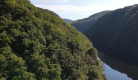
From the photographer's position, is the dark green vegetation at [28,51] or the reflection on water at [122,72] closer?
the dark green vegetation at [28,51]

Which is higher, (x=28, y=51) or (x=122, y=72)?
(x=28, y=51)

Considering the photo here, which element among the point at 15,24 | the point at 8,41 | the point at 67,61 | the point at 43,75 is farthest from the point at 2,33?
the point at 67,61

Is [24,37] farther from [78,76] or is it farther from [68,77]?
[78,76]

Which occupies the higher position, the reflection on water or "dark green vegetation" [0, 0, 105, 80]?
"dark green vegetation" [0, 0, 105, 80]

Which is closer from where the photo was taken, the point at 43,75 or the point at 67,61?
→ the point at 43,75

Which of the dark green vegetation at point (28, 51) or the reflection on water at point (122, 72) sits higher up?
the dark green vegetation at point (28, 51)

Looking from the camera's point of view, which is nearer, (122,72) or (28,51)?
(28,51)

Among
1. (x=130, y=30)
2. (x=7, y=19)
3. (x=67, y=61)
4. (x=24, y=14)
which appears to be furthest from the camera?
(x=130, y=30)

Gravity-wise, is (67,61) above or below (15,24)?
below

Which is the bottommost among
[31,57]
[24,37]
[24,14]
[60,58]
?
[60,58]

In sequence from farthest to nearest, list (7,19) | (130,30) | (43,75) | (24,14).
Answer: (130,30) → (24,14) → (7,19) → (43,75)

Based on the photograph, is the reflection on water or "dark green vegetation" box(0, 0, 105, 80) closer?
"dark green vegetation" box(0, 0, 105, 80)
